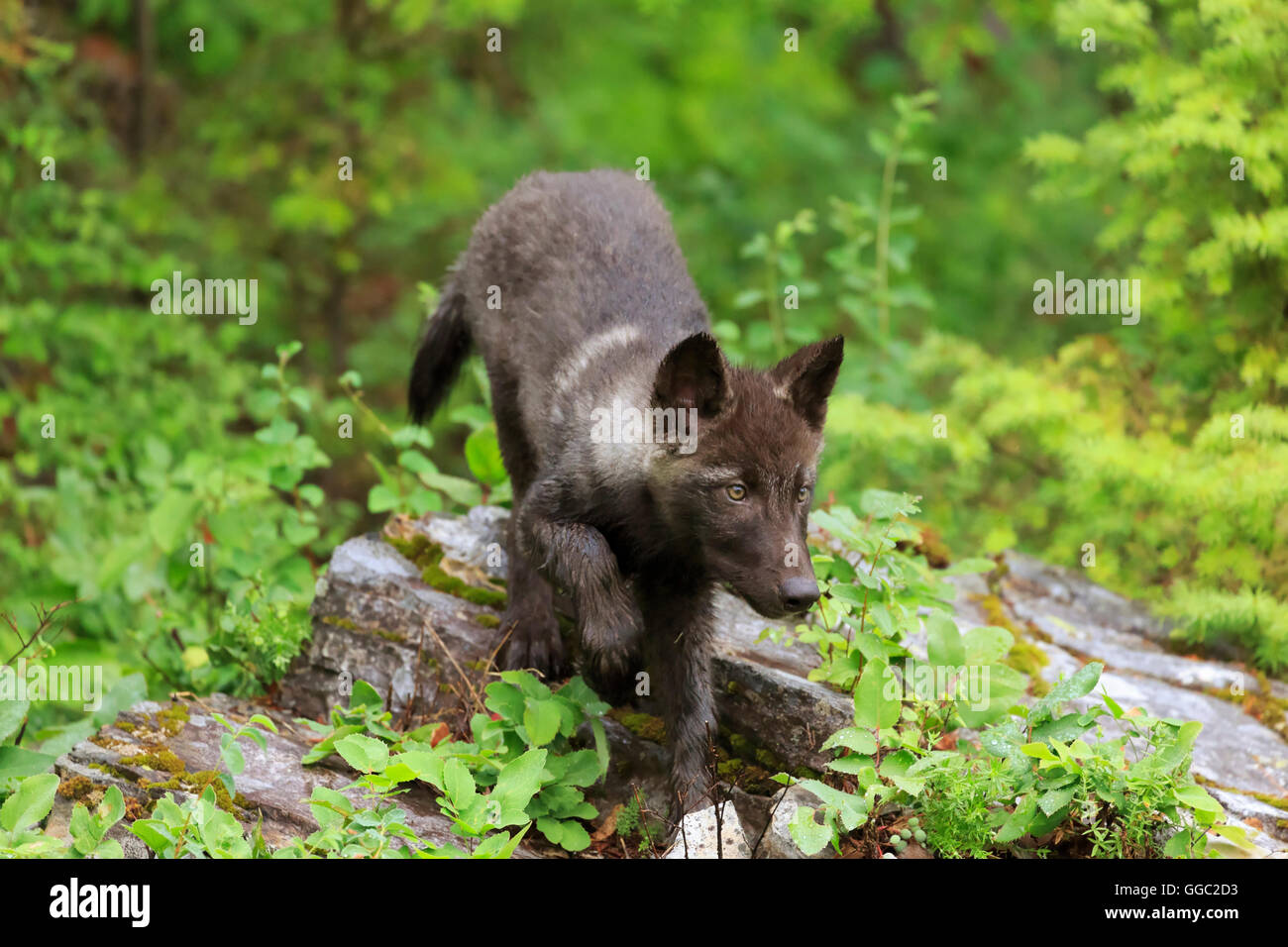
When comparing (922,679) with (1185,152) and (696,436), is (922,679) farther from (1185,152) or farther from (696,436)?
(1185,152)

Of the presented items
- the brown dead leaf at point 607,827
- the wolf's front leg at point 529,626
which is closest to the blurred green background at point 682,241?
the wolf's front leg at point 529,626

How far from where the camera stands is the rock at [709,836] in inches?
160

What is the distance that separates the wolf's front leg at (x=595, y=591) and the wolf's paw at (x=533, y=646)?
1.69 feet

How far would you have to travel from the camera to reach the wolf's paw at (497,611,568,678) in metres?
5.24

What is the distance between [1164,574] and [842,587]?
310cm

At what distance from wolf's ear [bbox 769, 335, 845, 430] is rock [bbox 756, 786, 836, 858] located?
1355mm

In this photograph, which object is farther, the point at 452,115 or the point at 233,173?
the point at 452,115

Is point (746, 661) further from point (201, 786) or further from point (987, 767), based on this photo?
point (201, 786)

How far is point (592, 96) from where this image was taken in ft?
38.3

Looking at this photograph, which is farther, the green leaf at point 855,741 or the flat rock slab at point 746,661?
the flat rock slab at point 746,661

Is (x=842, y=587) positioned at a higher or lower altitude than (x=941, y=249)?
lower

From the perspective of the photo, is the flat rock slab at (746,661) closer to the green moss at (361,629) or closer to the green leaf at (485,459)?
the green moss at (361,629)
